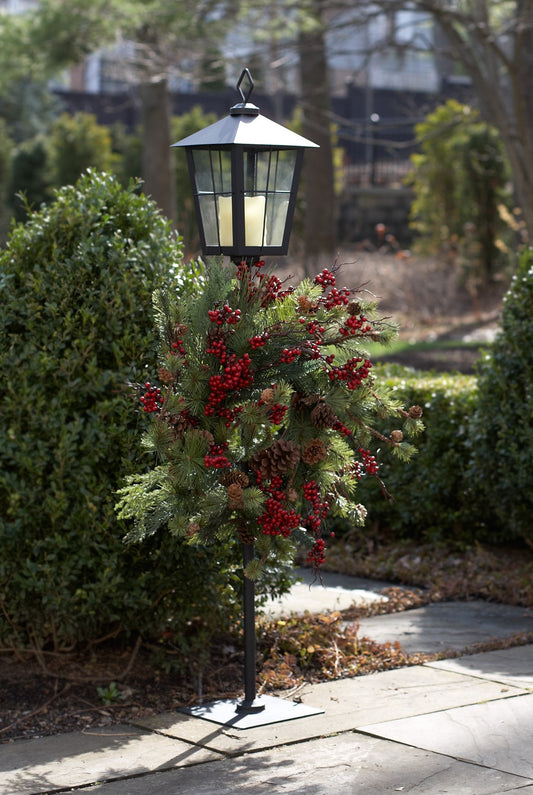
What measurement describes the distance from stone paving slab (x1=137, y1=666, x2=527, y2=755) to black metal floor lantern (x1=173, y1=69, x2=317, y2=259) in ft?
6.11

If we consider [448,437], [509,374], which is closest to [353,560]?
[448,437]

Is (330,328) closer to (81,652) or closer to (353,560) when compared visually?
(81,652)

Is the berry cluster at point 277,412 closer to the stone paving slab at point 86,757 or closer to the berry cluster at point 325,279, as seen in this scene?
the berry cluster at point 325,279

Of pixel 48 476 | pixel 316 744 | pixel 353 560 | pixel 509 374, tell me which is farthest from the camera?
pixel 353 560

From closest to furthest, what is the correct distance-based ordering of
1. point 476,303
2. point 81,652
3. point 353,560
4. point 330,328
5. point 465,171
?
point 330,328
point 81,652
point 353,560
point 476,303
point 465,171

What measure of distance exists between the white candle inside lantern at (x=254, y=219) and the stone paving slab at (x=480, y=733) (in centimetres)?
196

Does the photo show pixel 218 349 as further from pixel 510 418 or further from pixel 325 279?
pixel 510 418

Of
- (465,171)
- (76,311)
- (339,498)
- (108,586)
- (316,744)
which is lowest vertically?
(316,744)

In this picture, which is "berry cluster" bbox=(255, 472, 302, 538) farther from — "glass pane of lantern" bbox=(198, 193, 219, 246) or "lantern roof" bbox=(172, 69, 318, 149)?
"lantern roof" bbox=(172, 69, 318, 149)

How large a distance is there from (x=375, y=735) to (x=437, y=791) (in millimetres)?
531

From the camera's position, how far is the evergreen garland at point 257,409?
3.70m

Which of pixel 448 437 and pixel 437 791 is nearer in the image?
pixel 437 791

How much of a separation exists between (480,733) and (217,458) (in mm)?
1412

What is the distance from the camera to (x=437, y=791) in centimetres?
322
